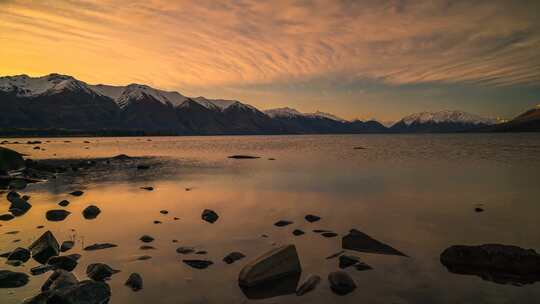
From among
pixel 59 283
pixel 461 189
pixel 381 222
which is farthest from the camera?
pixel 461 189

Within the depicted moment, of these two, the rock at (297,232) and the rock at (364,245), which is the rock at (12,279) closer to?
the rock at (297,232)

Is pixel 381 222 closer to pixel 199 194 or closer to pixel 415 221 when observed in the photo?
pixel 415 221

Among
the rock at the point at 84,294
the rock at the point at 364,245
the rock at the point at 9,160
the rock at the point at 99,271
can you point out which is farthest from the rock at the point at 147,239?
the rock at the point at 9,160

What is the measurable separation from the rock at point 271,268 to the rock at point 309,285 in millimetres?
907

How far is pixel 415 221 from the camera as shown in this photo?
22688 mm

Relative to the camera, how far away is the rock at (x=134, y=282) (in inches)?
501

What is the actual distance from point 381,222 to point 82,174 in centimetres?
4319

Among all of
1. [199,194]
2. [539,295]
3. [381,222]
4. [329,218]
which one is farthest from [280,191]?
[539,295]

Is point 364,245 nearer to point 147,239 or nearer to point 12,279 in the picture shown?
point 147,239

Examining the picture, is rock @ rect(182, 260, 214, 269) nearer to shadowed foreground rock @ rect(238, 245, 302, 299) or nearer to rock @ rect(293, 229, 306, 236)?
shadowed foreground rock @ rect(238, 245, 302, 299)

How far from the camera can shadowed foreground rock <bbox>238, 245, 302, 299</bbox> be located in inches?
500

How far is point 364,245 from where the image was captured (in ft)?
56.1

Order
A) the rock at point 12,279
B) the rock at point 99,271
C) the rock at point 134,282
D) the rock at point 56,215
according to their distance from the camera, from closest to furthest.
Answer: the rock at point 12,279 → the rock at point 134,282 → the rock at point 99,271 → the rock at point 56,215

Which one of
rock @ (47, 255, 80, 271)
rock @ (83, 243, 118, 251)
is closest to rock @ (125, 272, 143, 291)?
rock @ (47, 255, 80, 271)
